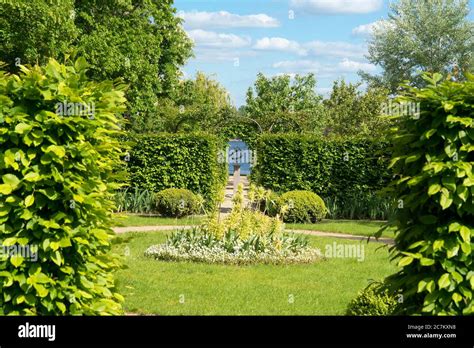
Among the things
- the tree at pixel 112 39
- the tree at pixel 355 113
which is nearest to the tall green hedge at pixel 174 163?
the tree at pixel 112 39

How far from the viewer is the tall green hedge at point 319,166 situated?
19625mm

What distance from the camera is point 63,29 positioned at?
22062 millimetres

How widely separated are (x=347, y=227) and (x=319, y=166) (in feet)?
10.8

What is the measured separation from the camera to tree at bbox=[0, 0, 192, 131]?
2188 cm

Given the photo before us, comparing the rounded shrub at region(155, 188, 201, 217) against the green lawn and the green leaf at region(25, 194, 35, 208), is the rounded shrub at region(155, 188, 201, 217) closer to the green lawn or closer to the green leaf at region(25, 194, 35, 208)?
the green lawn

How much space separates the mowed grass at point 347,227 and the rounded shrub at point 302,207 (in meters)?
0.32

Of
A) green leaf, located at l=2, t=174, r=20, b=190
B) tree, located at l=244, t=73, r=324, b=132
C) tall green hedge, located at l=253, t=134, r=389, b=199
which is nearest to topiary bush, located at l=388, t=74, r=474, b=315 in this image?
green leaf, located at l=2, t=174, r=20, b=190

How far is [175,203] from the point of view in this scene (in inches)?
709

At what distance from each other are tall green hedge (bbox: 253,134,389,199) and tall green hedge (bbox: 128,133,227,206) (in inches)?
67.1

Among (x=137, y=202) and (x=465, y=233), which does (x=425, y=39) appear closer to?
(x=137, y=202)

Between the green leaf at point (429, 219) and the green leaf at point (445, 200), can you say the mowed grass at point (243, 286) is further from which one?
the green leaf at point (445, 200)

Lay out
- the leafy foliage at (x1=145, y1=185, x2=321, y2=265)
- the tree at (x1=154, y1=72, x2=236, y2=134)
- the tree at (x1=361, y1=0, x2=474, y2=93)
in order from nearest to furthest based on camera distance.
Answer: the leafy foliage at (x1=145, y1=185, x2=321, y2=265) → the tree at (x1=154, y1=72, x2=236, y2=134) → the tree at (x1=361, y1=0, x2=474, y2=93)

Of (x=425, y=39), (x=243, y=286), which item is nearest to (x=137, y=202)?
(x=243, y=286)
